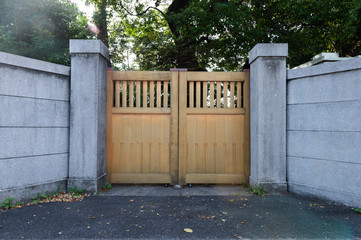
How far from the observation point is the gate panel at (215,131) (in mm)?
4957

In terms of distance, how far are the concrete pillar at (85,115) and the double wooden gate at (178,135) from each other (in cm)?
53

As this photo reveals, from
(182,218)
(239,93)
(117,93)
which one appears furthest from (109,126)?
(239,93)

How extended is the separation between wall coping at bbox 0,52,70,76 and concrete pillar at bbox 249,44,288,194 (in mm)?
3884

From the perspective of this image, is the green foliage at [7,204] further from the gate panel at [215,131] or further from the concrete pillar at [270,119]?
the concrete pillar at [270,119]

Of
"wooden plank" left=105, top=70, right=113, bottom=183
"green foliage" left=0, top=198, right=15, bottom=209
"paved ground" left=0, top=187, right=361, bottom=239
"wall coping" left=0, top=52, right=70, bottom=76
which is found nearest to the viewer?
"paved ground" left=0, top=187, right=361, bottom=239

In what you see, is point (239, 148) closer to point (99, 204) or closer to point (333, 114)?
point (333, 114)

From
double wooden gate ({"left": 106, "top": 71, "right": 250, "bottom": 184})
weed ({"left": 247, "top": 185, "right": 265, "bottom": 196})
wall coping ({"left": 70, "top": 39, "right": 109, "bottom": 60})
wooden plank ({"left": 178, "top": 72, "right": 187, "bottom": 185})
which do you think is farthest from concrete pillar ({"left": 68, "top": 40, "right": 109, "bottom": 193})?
weed ({"left": 247, "top": 185, "right": 265, "bottom": 196})

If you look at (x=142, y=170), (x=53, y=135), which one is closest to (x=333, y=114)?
(x=142, y=170)

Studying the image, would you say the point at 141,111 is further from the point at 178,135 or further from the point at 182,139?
the point at 182,139

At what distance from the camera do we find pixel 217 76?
16.4 feet

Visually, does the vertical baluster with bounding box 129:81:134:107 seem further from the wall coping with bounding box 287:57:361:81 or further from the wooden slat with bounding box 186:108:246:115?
the wall coping with bounding box 287:57:361:81

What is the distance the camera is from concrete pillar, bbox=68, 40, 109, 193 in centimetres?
441

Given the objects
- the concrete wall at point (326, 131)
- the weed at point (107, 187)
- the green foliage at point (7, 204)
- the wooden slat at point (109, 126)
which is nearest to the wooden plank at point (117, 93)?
the wooden slat at point (109, 126)

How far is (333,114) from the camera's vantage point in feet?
13.1
